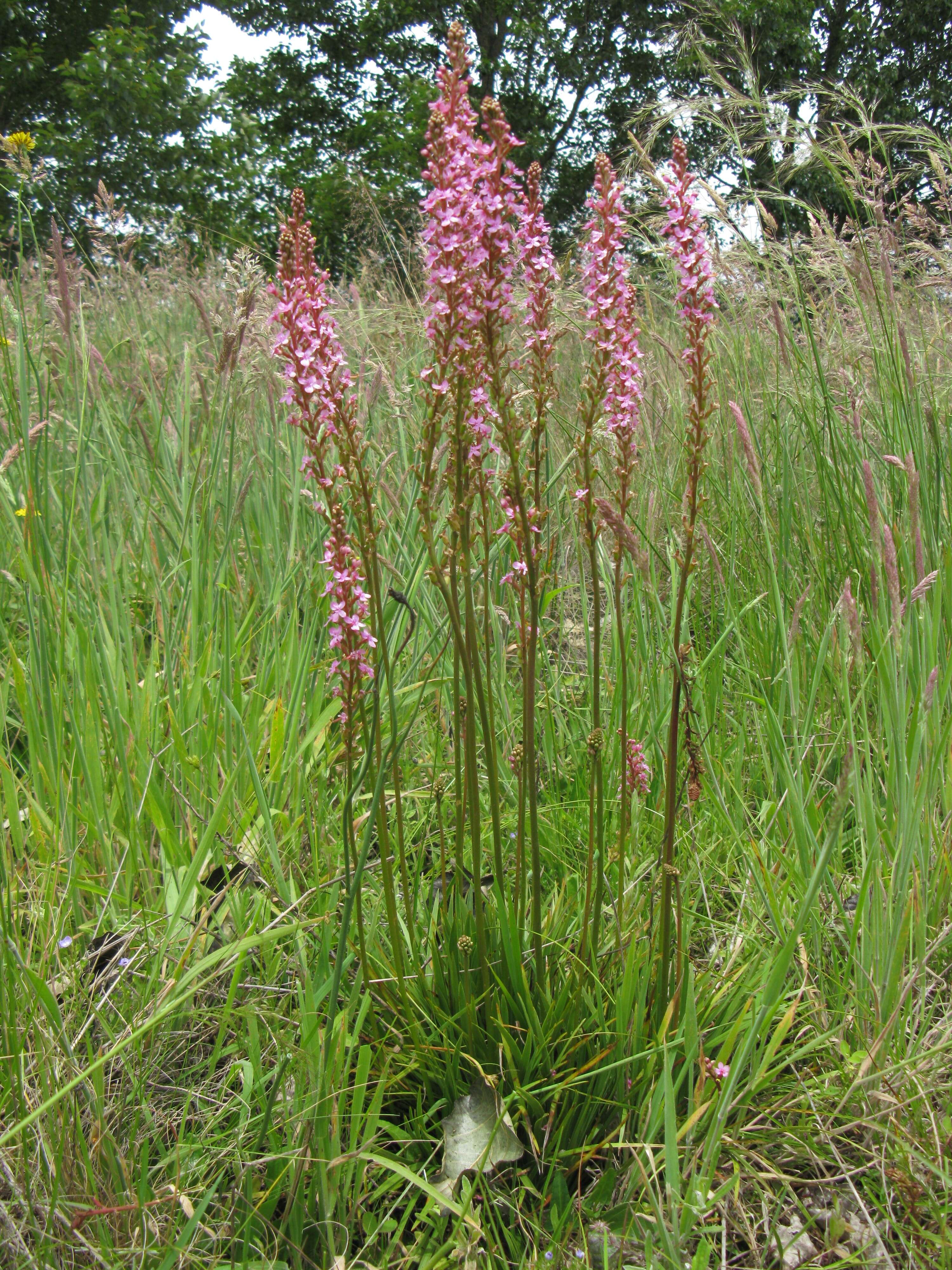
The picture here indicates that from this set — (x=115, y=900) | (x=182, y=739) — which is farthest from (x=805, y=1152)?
(x=182, y=739)

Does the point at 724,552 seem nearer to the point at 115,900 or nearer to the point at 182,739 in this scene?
the point at 182,739

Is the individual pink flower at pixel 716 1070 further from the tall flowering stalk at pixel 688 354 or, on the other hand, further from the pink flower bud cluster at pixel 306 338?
the pink flower bud cluster at pixel 306 338

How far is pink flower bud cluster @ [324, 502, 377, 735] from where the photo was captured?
133 centimetres

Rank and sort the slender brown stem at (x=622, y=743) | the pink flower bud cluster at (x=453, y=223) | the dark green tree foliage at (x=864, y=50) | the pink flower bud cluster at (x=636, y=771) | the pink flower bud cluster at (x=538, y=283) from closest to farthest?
the pink flower bud cluster at (x=453, y=223), the pink flower bud cluster at (x=538, y=283), the slender brown stem at (x=622, y=743), the pink flower bud cluster at (x=636, y=771), the dark green tree foliage at (x=864, y=50)

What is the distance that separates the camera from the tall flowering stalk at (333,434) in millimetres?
1235

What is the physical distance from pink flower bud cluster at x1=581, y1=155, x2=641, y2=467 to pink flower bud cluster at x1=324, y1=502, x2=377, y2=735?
1.51 ft

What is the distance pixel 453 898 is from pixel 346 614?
21.0 inches

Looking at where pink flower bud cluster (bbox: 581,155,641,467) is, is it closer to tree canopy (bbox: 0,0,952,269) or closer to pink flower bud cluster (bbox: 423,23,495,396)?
pink flower bud cluster (bbox: 423,23,495,396)

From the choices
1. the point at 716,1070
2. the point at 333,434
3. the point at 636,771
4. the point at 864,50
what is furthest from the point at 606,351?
the point at 864,50

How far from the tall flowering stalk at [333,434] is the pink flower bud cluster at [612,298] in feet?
1.28

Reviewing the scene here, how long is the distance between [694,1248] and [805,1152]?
234 mm

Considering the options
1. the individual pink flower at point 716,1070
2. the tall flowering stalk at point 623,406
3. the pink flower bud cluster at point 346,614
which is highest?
the tall flowering stalk at point 623,406

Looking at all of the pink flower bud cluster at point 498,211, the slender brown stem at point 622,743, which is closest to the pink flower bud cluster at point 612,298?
the pink flower bud cluster at point 498,211

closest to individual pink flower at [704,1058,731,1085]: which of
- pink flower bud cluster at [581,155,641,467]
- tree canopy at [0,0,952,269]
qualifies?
pink flower bud cluster at [581,155,641,467]
